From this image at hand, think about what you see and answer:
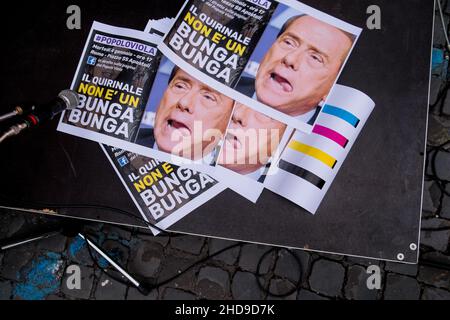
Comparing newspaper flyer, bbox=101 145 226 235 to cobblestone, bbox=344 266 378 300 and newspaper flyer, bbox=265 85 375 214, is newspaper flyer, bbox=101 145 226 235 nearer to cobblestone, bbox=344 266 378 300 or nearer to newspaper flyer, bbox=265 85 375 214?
newspaper flyer, bbox=265 85 375 214

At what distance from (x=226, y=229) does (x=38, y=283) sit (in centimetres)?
90

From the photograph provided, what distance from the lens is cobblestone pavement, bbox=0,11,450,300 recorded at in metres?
1.62

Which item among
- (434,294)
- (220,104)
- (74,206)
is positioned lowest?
(434,294)

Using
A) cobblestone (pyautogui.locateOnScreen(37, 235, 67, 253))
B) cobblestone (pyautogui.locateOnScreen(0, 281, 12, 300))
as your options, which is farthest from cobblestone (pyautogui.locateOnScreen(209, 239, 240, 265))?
cobblestone (pyautogui.locateOnScreen(0, 281, 12, 300))

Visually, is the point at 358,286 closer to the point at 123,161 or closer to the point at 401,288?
the point at 401,288

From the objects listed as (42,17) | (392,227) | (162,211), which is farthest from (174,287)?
(42,17)

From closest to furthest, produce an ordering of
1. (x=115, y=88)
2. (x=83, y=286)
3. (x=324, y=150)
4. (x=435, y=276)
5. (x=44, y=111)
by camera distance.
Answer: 1. (x=44, y=111)
2. (x=324, y=150)
3. (x=115, y=88)
4. (x=435, y=276)
5. (x=83, y=286)

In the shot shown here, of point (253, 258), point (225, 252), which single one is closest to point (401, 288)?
point (253, 258)

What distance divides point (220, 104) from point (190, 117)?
0.11 metres

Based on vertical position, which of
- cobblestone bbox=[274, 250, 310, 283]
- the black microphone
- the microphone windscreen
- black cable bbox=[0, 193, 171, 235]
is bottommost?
cobblestone bbox=[274, 250, 310, 283]

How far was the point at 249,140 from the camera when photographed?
4.56 ft

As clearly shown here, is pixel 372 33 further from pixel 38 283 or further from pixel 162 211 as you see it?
pixel 38 283

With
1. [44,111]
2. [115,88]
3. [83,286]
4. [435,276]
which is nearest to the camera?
[44,111]

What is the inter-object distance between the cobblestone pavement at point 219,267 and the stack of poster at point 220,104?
348mm
